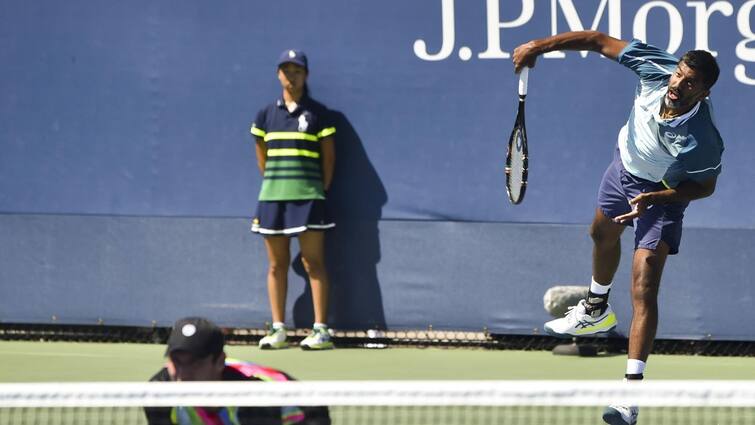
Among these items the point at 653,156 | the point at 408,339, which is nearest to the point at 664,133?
the point at 653,156

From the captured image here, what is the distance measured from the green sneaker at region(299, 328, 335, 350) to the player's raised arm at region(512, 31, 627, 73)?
103 inches

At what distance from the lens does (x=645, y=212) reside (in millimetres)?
5742

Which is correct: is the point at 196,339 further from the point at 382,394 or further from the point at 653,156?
the point at 653,156

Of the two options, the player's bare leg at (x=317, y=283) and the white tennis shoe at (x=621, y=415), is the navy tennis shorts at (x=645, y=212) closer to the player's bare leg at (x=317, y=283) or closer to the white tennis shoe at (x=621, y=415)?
the white tennis shoe at (x=621, y=415)

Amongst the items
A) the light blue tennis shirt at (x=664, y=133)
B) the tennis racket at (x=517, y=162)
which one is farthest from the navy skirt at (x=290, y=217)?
the light blue tennis shirt at (x=664, y=133)

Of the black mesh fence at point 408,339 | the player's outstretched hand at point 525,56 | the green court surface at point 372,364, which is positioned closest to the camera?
the player's outstretched hand at point 525,56

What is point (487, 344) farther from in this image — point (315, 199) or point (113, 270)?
point (113, 270)

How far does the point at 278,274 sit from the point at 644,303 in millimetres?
2757

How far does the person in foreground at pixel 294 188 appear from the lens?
7.70 meters

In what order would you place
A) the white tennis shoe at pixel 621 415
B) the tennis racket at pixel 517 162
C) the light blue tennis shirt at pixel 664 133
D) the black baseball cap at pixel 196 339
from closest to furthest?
the black baseball cap at pixel 196 339, the white tennis shoe at pixel 621 415, the light blue tennis shirt at pixel 664 133, the tennis racket at pixel 517 162

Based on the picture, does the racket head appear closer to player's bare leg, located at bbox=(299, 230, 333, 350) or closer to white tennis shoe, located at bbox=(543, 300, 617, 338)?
white tennis shoe, located at bbox=(543, 300, 617, 338)

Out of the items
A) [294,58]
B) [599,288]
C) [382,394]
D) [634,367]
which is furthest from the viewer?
[294,58]

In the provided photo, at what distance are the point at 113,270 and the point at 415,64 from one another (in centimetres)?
219

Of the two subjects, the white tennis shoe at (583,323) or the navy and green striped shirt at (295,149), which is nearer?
the white tennis shoe at (583,323)
